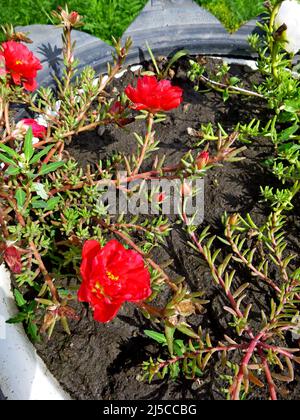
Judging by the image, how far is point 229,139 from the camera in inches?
50.3

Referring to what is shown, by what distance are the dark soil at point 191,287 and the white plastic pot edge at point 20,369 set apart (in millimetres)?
35

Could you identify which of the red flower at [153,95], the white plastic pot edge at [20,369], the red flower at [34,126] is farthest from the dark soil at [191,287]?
the red flower at [153,95]

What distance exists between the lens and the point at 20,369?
1275mm

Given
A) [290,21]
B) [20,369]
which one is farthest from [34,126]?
[290,21]

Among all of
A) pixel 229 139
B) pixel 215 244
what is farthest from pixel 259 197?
pixel 229 139

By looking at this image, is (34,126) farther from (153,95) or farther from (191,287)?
(191,287)

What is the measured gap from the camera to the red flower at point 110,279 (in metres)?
1.07

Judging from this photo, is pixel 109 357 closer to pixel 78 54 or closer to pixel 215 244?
pixel 215 244

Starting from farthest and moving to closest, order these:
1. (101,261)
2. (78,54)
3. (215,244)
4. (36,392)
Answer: (78,54), (215,244), (36,392), (101,261)

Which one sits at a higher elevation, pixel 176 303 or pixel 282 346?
pixel 176 303

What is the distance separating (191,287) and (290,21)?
0.85 m

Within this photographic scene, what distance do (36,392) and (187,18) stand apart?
1430 mm

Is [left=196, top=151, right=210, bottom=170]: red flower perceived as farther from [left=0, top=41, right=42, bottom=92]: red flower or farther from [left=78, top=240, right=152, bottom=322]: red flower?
[left=0, top=41, right=42, bottom=92]: red flower

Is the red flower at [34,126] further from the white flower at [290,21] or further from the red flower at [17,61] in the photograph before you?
the white flower at [290,21]
